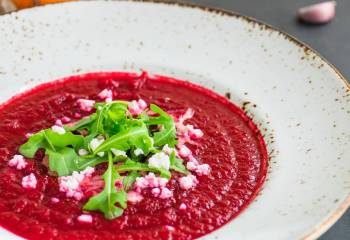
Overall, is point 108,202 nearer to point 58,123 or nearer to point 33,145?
point 33,145

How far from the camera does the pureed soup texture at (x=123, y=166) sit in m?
4.28

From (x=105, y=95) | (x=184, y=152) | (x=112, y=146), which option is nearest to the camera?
(x=112, y=146)

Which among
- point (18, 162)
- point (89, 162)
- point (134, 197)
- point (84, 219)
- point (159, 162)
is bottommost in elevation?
point (84, 219)

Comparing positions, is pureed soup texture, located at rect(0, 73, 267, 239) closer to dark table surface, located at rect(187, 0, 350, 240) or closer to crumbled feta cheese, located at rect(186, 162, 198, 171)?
crumbled feta cheese, located at rect(186, 162, 198, 171)

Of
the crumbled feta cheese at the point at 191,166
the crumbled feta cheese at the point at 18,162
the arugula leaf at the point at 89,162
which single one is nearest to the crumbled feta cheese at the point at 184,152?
the crumbled feta cheese at the point at 191,166

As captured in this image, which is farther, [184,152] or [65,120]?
[65,120]

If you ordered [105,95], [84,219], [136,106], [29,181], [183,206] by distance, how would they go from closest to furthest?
[84,219], [183,206], [29,181], [136,106], [105,95]

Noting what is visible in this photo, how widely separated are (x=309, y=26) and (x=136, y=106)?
2855mm

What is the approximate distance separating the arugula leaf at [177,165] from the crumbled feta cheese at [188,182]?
8cm

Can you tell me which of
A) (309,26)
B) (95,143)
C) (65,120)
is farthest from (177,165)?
(309,26)

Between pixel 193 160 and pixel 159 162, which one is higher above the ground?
pixel 193 160

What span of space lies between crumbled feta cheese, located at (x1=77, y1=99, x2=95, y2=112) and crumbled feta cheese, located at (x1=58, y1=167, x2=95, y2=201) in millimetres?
1003

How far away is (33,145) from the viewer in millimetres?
4781

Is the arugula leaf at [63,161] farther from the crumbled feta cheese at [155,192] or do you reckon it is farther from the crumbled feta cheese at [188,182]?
the crumbled feta cheese at [188,182]
